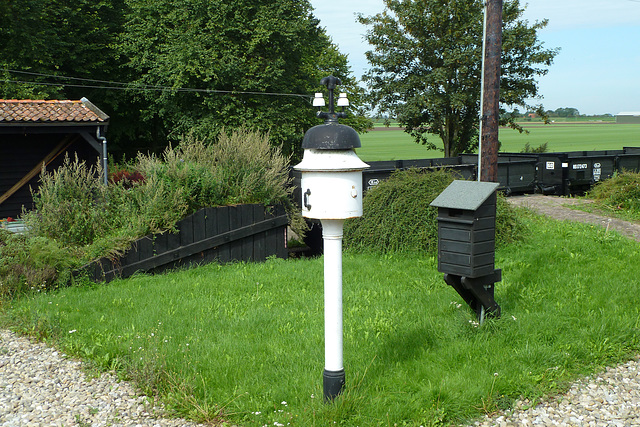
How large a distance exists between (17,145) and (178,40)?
501 inches

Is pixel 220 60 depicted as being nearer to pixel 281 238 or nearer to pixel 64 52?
pixel 64 52

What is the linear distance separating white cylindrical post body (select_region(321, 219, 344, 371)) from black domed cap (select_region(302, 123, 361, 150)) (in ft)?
1.68

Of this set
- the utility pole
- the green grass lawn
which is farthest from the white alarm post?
the green grass lawn

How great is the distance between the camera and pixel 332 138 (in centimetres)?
390

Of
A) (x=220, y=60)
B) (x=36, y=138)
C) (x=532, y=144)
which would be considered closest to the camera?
(x=36, y=138)

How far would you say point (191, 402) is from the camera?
432cm

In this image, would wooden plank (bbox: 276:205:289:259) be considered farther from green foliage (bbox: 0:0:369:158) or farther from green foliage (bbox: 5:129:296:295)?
green foliage (bbox: 0:0:369:158)

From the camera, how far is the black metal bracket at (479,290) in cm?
534

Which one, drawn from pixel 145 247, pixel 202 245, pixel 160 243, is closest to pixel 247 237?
pixel 202 245

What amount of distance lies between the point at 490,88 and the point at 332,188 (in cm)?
376

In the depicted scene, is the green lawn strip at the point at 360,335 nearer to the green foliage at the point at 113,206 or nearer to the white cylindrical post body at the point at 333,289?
the white cylindrical post body at the point at 333,289

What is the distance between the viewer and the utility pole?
22.0 ft

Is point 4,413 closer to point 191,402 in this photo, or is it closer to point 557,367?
point 191,402

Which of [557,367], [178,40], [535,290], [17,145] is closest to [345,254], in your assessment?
[535,290]
